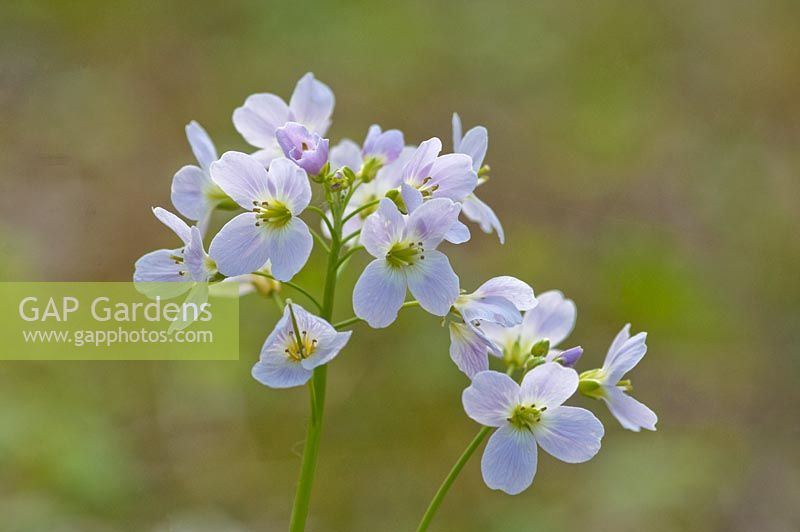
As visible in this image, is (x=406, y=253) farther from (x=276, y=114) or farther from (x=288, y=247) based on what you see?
(x=276, y=114)

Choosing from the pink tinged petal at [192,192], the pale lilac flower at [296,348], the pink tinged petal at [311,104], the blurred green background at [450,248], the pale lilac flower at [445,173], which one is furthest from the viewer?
the blurred green background at [450,248]

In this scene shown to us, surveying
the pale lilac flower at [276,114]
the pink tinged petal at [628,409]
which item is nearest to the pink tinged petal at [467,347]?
the pink tinged petal at [628,409]

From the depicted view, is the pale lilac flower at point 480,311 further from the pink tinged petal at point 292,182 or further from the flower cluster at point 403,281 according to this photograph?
the pink tinged petal at point 292,182

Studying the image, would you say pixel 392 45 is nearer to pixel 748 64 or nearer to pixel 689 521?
pixel 748 64

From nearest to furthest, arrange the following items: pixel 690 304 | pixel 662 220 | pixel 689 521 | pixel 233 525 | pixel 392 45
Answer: pixel 233 525, pixel 689 521, pixel 690 304, pixel 662 220, pixel 392 45

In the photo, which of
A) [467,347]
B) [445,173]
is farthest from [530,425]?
[445,173]

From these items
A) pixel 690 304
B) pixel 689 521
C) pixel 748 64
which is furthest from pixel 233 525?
pixel 748 64
